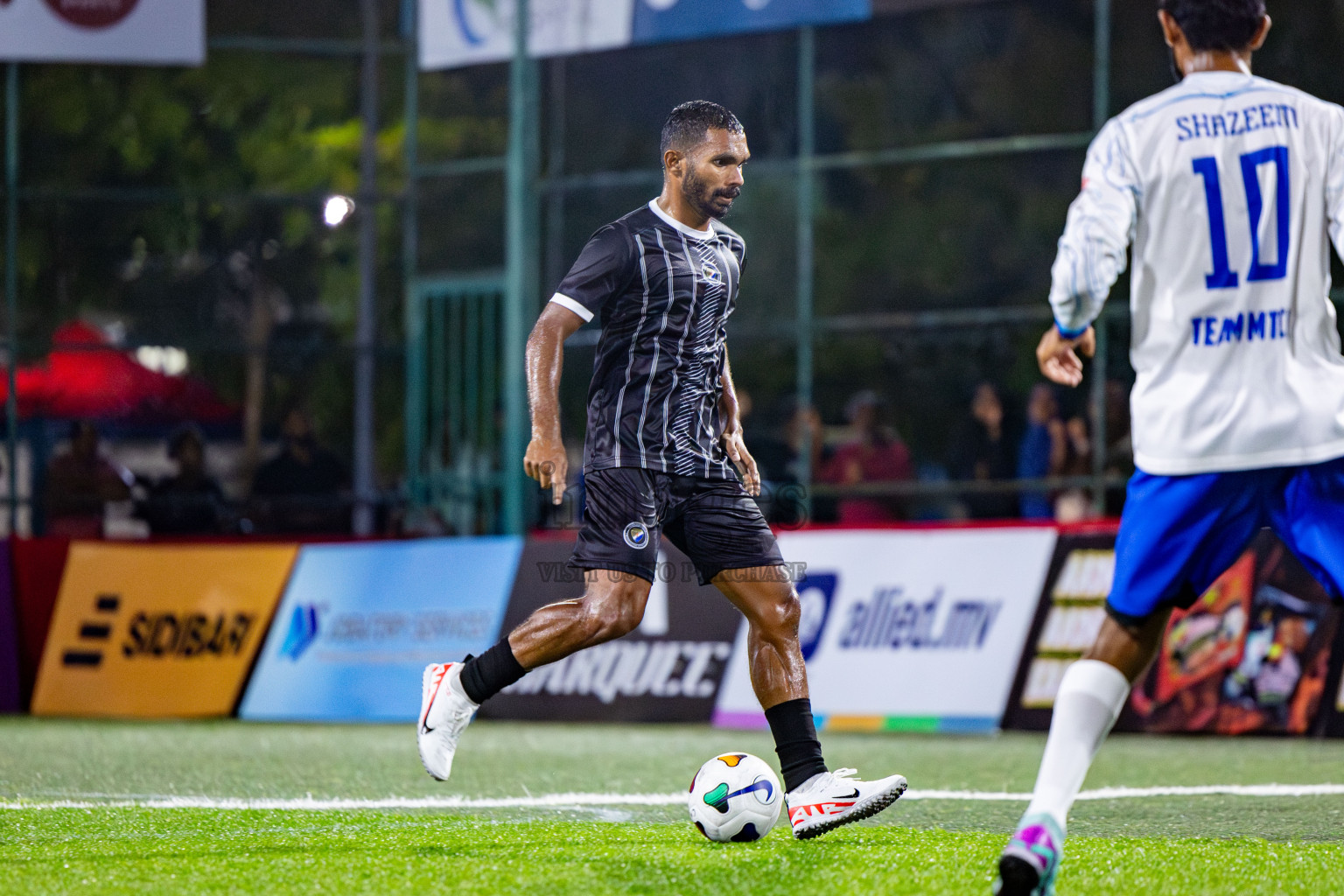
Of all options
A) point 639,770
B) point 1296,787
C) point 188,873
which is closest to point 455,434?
point 639,770

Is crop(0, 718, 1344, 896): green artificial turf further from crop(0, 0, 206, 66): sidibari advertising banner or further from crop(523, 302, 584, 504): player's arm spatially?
crop(0, 0, 206, 66): sidibari advertising banner

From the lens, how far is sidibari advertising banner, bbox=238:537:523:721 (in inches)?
489

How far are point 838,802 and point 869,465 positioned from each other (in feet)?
32.3

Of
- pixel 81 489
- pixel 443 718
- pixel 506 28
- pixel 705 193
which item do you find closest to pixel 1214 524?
pixel 705 193

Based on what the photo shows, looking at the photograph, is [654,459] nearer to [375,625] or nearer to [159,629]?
[375,625]

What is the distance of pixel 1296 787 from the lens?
7625mm

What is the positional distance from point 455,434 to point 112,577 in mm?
4889

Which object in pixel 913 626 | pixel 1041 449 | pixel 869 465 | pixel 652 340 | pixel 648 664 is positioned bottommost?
pixel 648 664

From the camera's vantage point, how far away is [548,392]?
5977mm

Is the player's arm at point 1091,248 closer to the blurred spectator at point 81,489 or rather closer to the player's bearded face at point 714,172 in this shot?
the player's bearded face at point 714,172

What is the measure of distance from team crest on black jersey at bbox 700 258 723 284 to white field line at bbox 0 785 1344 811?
2.02m

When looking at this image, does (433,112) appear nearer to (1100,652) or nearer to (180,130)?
(180,130)

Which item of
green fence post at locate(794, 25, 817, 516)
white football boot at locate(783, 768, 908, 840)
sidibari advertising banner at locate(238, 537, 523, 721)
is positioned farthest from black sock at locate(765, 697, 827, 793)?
green fence post at locate(794, 25, 817, 516)

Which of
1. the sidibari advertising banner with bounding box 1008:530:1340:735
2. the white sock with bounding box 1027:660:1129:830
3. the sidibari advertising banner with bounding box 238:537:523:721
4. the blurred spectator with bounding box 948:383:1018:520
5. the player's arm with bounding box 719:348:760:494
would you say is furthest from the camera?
the blurred spectator with bounding box 948:383:1018:520
